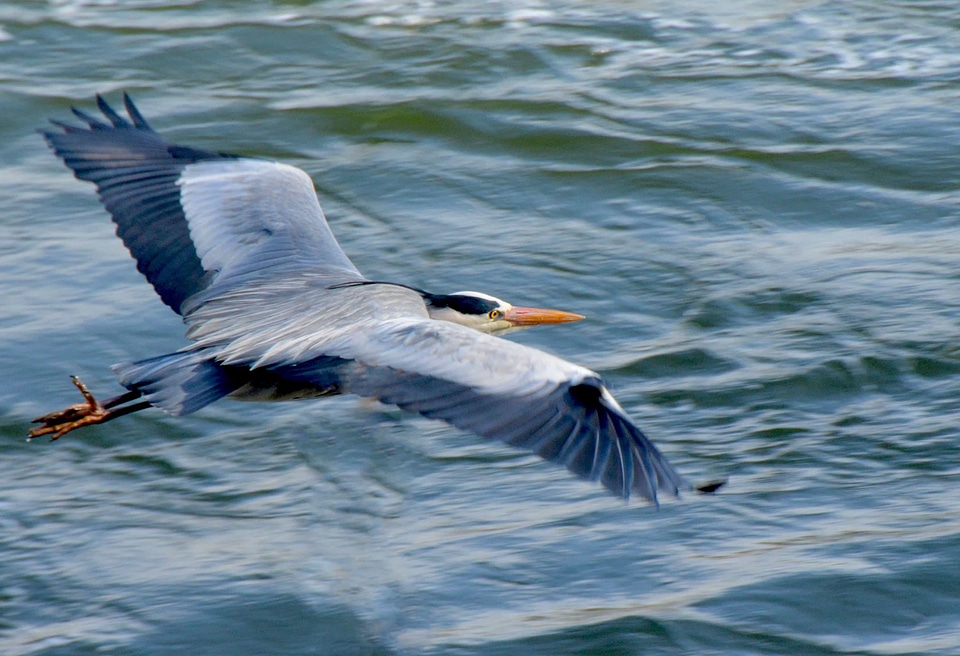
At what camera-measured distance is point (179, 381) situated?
195 inches

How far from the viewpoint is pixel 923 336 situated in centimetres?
691

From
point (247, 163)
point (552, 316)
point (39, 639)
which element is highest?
point (247, 163)

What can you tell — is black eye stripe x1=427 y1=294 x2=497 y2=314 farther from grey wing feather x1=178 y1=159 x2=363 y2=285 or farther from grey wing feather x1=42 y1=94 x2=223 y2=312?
grey wing feather x1=42 y1=94 x2=223 y2=312

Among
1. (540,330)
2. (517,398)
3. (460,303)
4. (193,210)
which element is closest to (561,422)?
(517,398)

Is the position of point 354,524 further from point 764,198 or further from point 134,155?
point 764,198

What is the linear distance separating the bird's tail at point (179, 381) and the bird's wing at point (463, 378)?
97 mm

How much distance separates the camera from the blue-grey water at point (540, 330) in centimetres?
504

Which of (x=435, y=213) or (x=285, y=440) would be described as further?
(x=435, y=213)

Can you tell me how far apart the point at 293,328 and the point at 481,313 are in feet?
3.46

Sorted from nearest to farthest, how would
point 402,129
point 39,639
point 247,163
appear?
1. point 39,639
2. point 247,163
3. point 402,129

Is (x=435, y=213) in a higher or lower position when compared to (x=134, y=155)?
lower

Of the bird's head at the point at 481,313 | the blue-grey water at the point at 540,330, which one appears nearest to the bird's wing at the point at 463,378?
the bird's head at the point at 481,313

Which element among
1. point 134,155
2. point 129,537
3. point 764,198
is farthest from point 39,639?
point 764,198

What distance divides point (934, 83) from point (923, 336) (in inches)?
156
